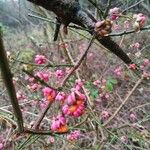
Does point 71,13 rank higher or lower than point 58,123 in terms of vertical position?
higher

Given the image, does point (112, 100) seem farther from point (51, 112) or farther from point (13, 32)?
point (13, 32)

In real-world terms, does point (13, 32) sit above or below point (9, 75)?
above

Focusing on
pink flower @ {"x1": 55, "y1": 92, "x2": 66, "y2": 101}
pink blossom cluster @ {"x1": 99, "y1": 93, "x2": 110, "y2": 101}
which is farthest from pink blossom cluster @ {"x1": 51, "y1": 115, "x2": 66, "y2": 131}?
pink blossom cluster @ {"x1": 99, "y1": 93, "x2": 110, "y2": 101}

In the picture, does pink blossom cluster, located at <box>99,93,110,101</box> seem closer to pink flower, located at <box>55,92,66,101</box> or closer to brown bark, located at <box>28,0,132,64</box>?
pink flower, located at <box>55,92,66,101</box>

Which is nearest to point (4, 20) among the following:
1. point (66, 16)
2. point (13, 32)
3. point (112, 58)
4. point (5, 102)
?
point (13, 32)

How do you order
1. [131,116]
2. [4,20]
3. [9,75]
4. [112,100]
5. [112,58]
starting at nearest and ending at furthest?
1. [9,75]
2. [131,116]
3. [112,100]
4. [112,58]
5. [4,20]

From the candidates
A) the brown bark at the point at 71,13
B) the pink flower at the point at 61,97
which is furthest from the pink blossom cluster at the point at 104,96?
the brown bark at the point at 71,13

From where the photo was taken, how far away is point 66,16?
1004mm

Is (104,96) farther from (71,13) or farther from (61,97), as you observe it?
(71,13)

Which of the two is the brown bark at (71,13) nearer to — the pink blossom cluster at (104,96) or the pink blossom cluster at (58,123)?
the pink blossom cluster at (58,123)

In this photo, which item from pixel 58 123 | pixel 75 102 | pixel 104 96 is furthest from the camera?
pixel 104 96

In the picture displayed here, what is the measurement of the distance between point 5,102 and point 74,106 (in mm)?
3960

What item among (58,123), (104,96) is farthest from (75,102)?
(104,96)

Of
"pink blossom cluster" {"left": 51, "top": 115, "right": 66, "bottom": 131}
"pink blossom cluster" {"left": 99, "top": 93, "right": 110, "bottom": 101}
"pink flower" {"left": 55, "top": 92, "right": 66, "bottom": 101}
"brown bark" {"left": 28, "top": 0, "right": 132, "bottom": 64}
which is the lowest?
"pink blossom cluster" {"left": 51, "top": 115, "right": 66, "bottom": 131}
